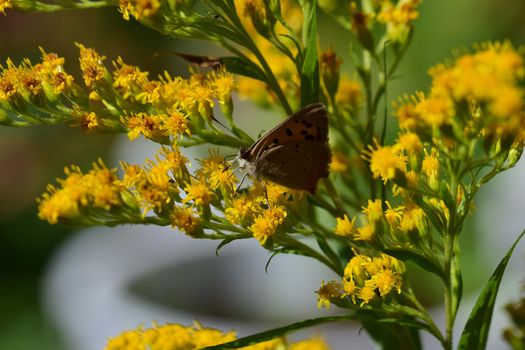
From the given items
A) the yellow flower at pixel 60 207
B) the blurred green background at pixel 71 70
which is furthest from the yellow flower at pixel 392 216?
the blurred green background at pixel 71 70

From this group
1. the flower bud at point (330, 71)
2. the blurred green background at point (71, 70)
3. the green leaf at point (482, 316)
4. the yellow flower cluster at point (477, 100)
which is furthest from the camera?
the blurred green background at point (71, 70)

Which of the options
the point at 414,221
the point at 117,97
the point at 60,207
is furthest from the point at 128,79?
the point at 414,221

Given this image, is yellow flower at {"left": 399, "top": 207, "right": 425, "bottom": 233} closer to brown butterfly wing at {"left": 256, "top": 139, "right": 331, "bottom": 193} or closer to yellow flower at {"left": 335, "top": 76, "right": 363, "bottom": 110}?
brown butterfly wing at {"left": 256, "top": 139, "right": 331, "bottom": 193}

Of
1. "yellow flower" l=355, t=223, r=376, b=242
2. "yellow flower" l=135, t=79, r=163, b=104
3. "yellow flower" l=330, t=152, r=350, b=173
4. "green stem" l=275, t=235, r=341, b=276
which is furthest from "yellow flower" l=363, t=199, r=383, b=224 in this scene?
"yellow flower" l=135, t=79, r=163, b=104

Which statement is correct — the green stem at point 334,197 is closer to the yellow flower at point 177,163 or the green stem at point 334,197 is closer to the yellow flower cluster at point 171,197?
the yellow flower cluster at point 171,197

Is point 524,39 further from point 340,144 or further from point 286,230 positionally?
point 286,230

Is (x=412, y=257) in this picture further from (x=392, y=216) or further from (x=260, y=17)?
(x=260, y=17)
